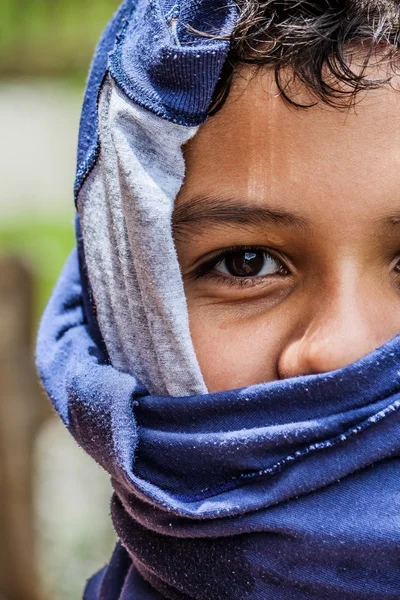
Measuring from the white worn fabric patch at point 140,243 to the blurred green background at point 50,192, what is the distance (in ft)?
7.02

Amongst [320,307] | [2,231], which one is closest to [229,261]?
[320,307]

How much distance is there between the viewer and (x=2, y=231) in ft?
23.0

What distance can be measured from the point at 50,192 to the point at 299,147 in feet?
22.4

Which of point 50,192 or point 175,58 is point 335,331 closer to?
point 175,58

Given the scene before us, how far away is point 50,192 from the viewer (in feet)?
26.3

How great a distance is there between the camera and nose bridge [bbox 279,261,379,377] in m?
1.33

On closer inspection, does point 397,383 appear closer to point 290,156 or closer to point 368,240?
point 368,240

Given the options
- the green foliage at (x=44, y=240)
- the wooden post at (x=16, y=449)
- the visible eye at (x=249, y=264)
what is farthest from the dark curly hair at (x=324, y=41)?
the green foliage at (x=44, y=240)

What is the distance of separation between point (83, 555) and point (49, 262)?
110 inches

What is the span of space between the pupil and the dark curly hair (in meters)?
0.27

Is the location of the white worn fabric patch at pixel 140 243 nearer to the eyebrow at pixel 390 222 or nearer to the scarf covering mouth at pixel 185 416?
the scarf covering mouth at pixel 185 416

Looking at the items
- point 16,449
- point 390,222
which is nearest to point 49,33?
point 16,449

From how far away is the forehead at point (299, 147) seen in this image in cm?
135

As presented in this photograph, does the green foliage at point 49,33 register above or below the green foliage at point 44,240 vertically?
below
